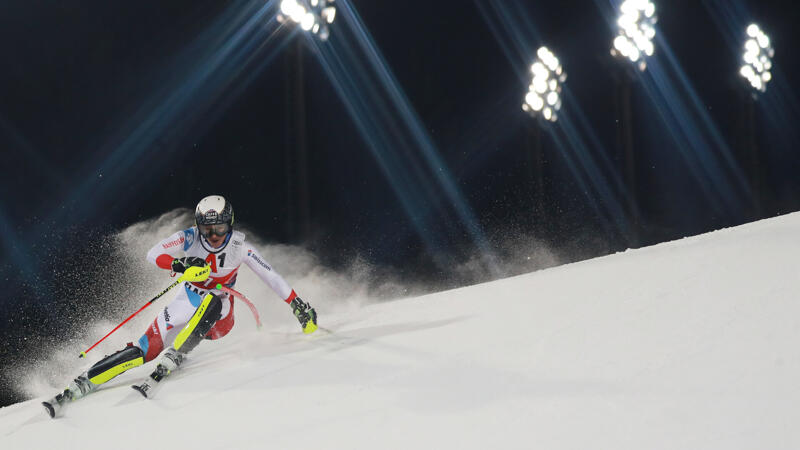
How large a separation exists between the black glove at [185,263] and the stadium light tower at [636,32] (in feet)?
28.7

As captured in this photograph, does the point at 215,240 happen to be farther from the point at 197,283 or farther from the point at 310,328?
the point at 310,328

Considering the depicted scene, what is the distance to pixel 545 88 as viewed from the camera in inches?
449

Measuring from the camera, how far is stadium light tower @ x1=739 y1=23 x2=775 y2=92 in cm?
1162

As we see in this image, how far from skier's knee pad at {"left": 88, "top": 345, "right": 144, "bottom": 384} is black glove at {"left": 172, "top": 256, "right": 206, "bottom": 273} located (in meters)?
0.58

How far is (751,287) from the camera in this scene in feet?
11.3

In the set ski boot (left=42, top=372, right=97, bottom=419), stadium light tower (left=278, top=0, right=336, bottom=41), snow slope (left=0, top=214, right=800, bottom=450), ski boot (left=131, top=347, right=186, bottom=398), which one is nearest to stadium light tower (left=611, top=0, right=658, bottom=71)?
stadium light tower (left=278, top=0, right=336, bottom=41)

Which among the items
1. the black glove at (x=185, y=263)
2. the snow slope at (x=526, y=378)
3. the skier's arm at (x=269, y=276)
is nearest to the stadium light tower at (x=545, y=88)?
the snow slope at (x=526, y=378)

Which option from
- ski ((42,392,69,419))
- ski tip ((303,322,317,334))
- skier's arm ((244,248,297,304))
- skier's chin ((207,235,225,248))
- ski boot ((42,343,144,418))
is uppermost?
skier's chin ((207,235,225,248))

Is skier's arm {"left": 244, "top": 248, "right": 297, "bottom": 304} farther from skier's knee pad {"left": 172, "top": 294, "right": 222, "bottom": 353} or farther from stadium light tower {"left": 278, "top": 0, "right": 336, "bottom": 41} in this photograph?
stadium light tower {"left": 278, "top": 0, "right": 336, "bottom": 41}

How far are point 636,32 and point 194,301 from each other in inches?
362

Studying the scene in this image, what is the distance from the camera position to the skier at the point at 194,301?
13.3 ft

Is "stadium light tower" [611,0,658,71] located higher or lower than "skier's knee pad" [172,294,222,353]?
higher

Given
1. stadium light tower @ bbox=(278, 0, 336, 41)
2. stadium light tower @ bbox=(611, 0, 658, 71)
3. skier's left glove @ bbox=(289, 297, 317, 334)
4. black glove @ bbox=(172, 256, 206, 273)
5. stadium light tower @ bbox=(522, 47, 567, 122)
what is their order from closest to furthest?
black glove @ bbox=(172, 256, 206, 273)
skier's left glove @ bbox=(289, 297, 317, 334)
stadium light tower @ bbox=(278, 0, 336, 41)
stadium light tower @ bbox=(611, 0, 658, 71)
stadium light tower @ bbox=(522, 47, 567, 122)

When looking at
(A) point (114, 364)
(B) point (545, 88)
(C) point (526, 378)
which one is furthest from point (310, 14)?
(C) point (526, 378)
